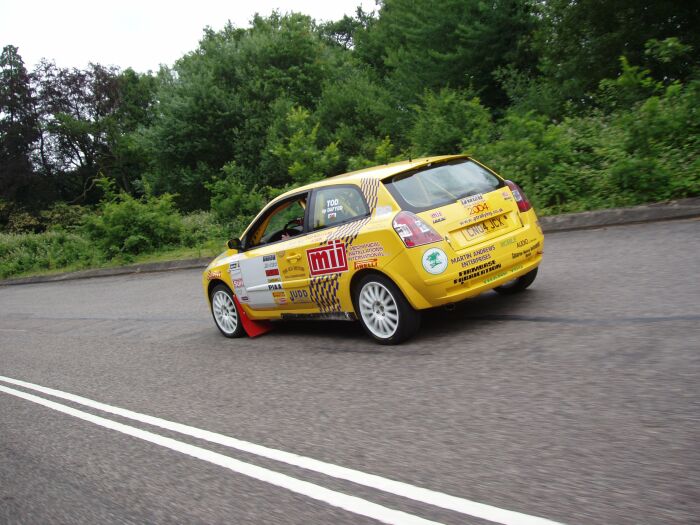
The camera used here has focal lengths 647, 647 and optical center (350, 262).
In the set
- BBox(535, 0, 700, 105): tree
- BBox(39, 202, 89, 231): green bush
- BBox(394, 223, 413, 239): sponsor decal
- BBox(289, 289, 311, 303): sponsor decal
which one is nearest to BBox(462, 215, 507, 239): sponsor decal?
BBox(394, 223, 413, 239): sponsor decal

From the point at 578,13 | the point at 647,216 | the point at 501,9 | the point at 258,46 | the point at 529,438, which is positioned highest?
the point at 258,46

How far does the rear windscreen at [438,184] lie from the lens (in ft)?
19.5

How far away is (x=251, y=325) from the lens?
8.20m

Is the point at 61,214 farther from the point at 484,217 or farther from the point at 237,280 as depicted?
the point at 484,217

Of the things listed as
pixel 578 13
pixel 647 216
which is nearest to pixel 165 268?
pixel 647 216

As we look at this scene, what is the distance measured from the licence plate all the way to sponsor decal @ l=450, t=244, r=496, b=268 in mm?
137

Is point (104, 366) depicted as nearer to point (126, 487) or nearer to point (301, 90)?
point (126, 487)

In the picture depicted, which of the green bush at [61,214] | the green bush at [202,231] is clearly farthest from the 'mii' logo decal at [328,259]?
the green bush at [61,214]

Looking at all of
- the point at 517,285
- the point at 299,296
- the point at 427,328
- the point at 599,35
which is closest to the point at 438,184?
the point at 427,328

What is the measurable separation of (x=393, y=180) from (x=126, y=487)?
352 centimetres

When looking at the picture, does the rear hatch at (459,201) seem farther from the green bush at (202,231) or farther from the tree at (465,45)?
the tree at (465,45)

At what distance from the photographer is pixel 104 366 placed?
26.7ft

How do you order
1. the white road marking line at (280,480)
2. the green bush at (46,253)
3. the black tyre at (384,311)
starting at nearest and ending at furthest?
the white road marking line at (280,480), the black tyre at (384,311), the green bush at (46,253)

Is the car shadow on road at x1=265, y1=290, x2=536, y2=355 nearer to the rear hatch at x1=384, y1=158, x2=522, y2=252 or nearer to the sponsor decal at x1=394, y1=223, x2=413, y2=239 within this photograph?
the rear hatch at x1=384, y1=158, x2=522, y2=252
